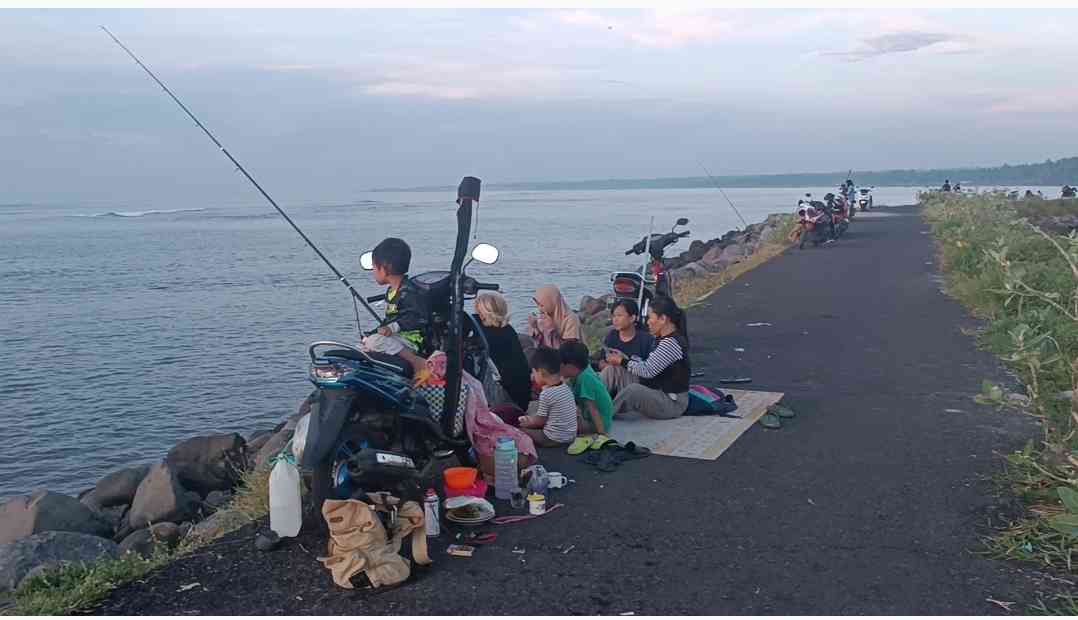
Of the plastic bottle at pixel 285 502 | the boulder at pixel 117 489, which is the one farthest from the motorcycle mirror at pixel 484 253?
the boulder at pixel 117 489

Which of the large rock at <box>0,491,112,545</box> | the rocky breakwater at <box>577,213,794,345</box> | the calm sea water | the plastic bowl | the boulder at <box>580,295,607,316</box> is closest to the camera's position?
the plastic bowl

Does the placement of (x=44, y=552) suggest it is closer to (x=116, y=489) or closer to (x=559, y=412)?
(x=116, y=489)

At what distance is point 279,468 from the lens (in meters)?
4.61

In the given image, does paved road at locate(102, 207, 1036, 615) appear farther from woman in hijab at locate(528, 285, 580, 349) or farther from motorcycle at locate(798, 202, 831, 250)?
motorcycle at locate(798, 202, 831, 250)

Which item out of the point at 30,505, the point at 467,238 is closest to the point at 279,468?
the point at 467,238

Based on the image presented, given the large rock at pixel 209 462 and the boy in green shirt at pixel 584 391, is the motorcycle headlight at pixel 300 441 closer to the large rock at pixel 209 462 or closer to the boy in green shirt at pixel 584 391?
the boy in green shirt at pixel 584 391

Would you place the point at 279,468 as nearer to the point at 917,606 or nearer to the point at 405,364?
the point at 405,364

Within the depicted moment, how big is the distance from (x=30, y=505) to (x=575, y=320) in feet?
14.3

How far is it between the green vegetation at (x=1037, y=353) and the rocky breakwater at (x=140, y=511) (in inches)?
159

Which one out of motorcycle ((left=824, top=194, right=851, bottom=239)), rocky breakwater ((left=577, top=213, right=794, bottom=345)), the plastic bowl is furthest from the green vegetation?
motorcycle ((left=824, top=194, right=851, bottom=239))

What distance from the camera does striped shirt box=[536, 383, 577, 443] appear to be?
6.09 metres

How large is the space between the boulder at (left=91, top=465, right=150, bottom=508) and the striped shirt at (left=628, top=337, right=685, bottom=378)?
480 cm

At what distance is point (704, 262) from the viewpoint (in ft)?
78.9

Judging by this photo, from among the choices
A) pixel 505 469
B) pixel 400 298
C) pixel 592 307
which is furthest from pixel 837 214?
pixel 505 469
